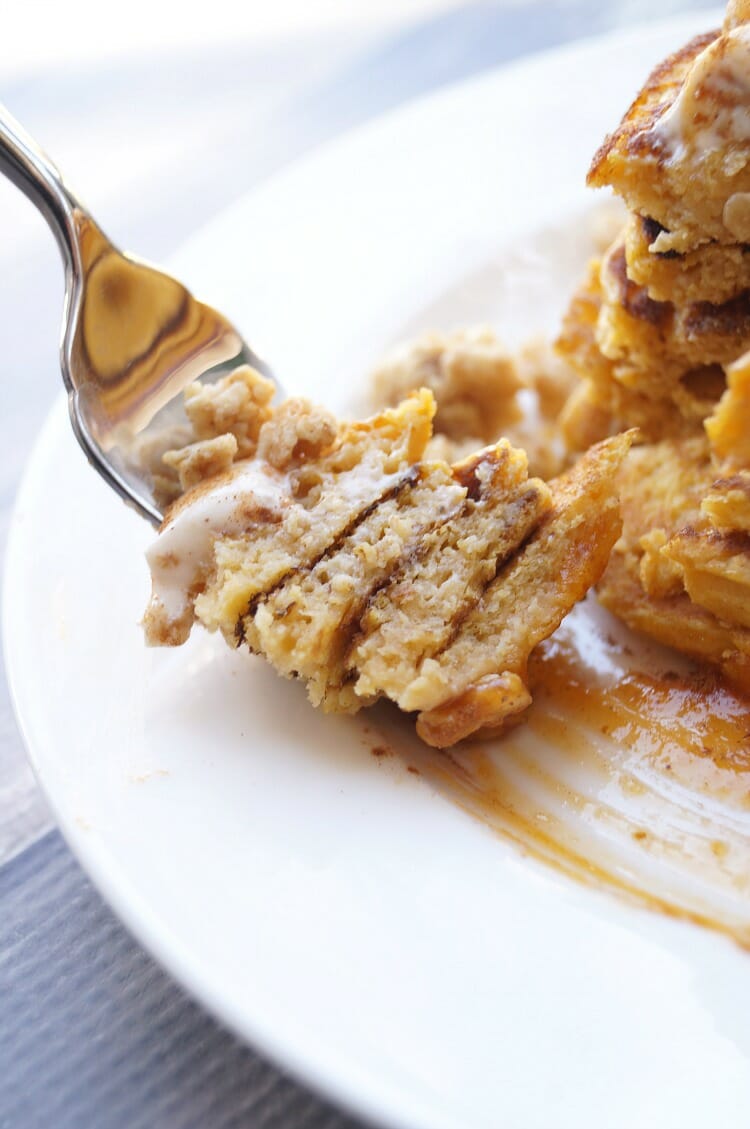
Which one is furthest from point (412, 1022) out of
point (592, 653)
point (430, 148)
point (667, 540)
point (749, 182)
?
point (430, 148)

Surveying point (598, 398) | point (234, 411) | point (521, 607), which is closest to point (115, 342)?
point (234, 411)

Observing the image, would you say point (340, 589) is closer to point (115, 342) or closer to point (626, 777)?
point (626, 777)

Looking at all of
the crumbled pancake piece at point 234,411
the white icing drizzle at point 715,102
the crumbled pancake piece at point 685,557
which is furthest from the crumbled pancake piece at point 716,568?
the crumbled pancake piece at point 234,411

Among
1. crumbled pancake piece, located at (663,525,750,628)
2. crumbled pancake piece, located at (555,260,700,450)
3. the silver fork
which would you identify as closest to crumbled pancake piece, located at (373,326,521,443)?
crumbled pancake piece, located at (555,260,700,450)

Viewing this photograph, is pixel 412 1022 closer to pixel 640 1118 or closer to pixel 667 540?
pixel 640 1118

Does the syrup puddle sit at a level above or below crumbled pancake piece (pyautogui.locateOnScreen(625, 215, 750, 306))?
below

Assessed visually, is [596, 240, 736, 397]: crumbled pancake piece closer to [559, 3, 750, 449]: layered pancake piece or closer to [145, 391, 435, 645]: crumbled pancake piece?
[559, 3, 750, 449]: layered pancake piece

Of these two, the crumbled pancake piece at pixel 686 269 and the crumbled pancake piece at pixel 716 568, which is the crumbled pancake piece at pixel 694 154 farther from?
the crumbled pancake piece at pixel 716 568
